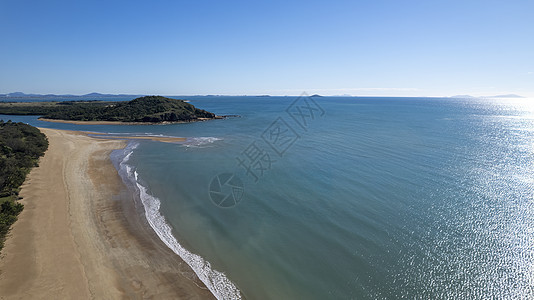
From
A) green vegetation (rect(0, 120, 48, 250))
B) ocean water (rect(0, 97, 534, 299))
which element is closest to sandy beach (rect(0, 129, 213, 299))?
green vegetation (rect(0, 120, 48, 250))

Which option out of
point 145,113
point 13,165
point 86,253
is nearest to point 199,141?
point 13,165

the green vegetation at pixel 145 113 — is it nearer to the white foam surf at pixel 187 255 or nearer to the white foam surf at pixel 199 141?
the white foam surf at pixel 199 141

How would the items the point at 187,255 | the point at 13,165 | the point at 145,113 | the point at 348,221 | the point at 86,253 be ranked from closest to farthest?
the point at 86,253, the point at 187,255, the point at 348,221, the point at 13,165, the point at 145,113

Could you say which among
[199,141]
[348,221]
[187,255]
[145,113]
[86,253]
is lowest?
[187,255]

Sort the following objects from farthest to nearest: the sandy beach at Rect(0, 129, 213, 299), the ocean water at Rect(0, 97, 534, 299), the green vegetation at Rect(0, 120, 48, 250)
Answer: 1. the green vegetation at Rect(0, 120, 48, 250)
2. the ocean water at Rect(0, 97, 534, 299)
3. the sandy beach at Rect(0, 129, 213, 299)

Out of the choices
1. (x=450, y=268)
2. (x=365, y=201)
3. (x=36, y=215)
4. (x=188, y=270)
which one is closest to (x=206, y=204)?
(x=188, y=270)

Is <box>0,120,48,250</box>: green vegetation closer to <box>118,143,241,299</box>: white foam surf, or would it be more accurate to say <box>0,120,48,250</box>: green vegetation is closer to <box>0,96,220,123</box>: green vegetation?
<box>118,143,241,299</box>: white foam surf

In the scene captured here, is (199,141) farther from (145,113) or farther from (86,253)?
(145,113)
